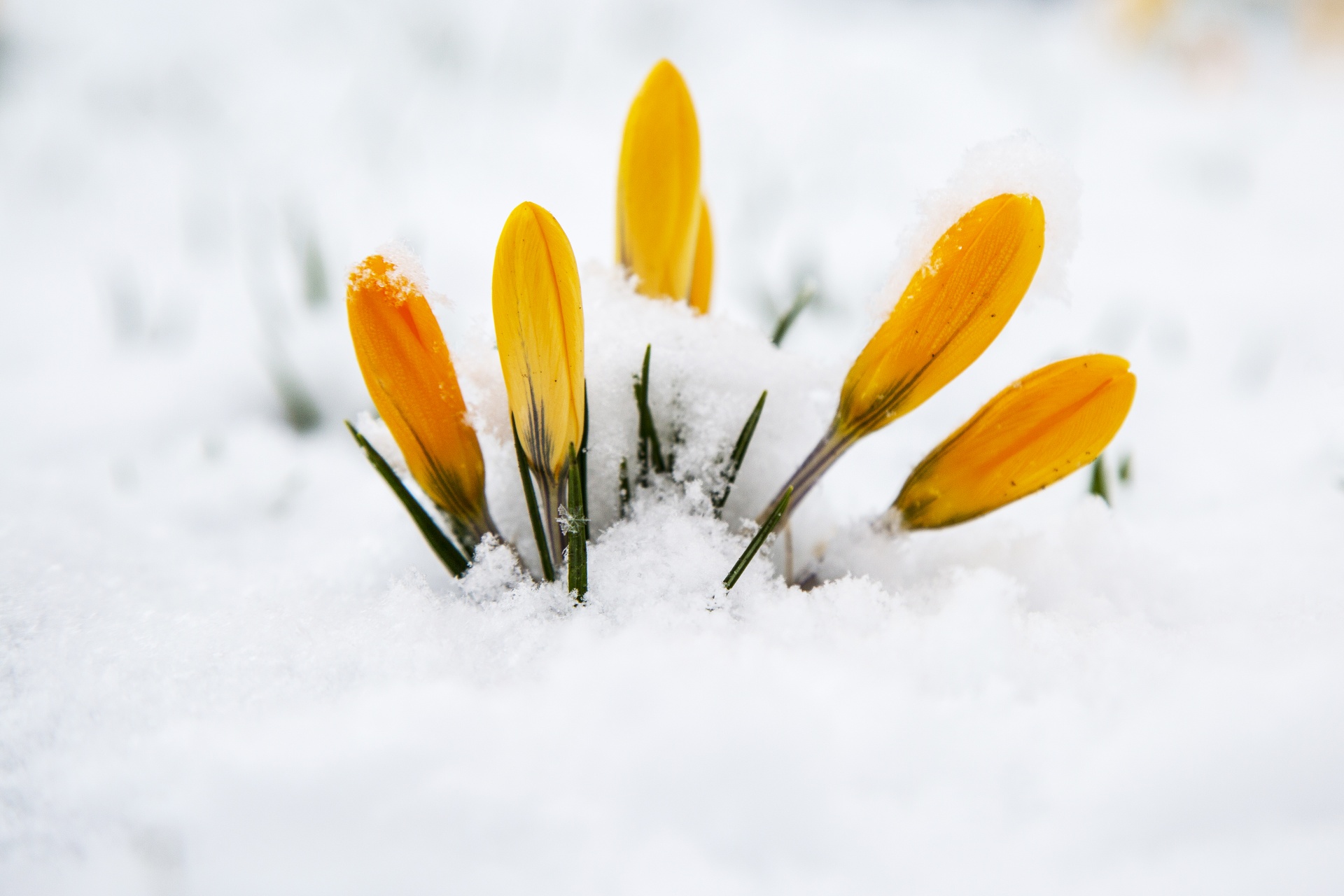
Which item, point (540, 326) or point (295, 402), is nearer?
point (540, 326)

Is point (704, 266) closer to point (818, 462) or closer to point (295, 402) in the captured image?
point (818, 462)

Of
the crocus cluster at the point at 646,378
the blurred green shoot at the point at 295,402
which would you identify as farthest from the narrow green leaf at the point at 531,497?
the blurred green shoot at the point at 295,402

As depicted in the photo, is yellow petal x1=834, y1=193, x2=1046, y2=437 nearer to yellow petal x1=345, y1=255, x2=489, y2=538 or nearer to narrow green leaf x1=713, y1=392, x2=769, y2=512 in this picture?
narrow green leaf x1=713, y1=392, x2=769, y2=512

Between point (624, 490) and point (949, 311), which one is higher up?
point (949, 311)

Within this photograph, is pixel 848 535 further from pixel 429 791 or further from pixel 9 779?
pixel 9 779

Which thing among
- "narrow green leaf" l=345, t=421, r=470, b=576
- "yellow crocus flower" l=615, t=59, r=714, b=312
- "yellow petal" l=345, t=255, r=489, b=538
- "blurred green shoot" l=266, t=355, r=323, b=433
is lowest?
"blurred green shoot" l=266, t=355, r=323, b=433

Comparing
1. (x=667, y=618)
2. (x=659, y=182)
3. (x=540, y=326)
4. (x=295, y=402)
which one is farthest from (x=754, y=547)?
(x=295, y=402)

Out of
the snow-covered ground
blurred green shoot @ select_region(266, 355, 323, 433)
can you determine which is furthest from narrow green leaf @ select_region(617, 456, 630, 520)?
blurred green shoot @ select_region(266, 355, 323, 433)
